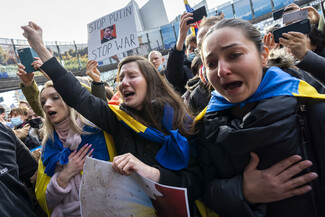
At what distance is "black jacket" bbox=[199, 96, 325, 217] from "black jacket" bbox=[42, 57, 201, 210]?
0.20 metres

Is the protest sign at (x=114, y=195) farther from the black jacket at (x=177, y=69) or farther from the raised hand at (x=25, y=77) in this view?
the black jacket at (x=177, y=69)

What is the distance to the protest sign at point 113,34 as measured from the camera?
246 centimetres

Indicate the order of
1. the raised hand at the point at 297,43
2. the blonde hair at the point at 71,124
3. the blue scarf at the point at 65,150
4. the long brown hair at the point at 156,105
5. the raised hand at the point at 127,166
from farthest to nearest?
the blonde hair at the point at 71,124, the blue scarf at the point at 65,150, the long brown hair at the point at 156,105, the raised hand at the point at 297,43, the raised hand at the point at 127,166

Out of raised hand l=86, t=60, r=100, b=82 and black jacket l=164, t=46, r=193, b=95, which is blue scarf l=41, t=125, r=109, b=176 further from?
black jacket l=164, t=46, r=193, b=95

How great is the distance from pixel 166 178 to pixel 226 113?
51cm

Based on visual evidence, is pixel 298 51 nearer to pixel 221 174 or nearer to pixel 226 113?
pixel 226 113

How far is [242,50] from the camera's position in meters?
1.03

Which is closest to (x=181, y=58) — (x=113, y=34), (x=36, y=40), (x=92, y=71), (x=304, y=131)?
(x=113, y=34)

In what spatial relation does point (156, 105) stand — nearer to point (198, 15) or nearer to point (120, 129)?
point (120, 129)

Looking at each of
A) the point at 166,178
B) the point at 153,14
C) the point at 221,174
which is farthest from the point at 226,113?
the point at 153,14

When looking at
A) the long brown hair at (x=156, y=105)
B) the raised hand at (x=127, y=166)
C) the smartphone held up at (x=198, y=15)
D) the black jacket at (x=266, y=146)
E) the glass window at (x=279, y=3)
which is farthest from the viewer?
the glass window at (x=279, y=3)

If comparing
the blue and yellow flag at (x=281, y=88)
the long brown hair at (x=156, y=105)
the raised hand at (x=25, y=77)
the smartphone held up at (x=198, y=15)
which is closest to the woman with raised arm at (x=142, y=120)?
the long brown hair at (x=156, y=105)

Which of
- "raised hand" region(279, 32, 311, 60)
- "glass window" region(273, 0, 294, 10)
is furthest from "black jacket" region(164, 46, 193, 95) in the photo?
"glass window" region(273, 0, 294, 10)

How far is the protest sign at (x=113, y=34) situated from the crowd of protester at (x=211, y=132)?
0.77 metres
